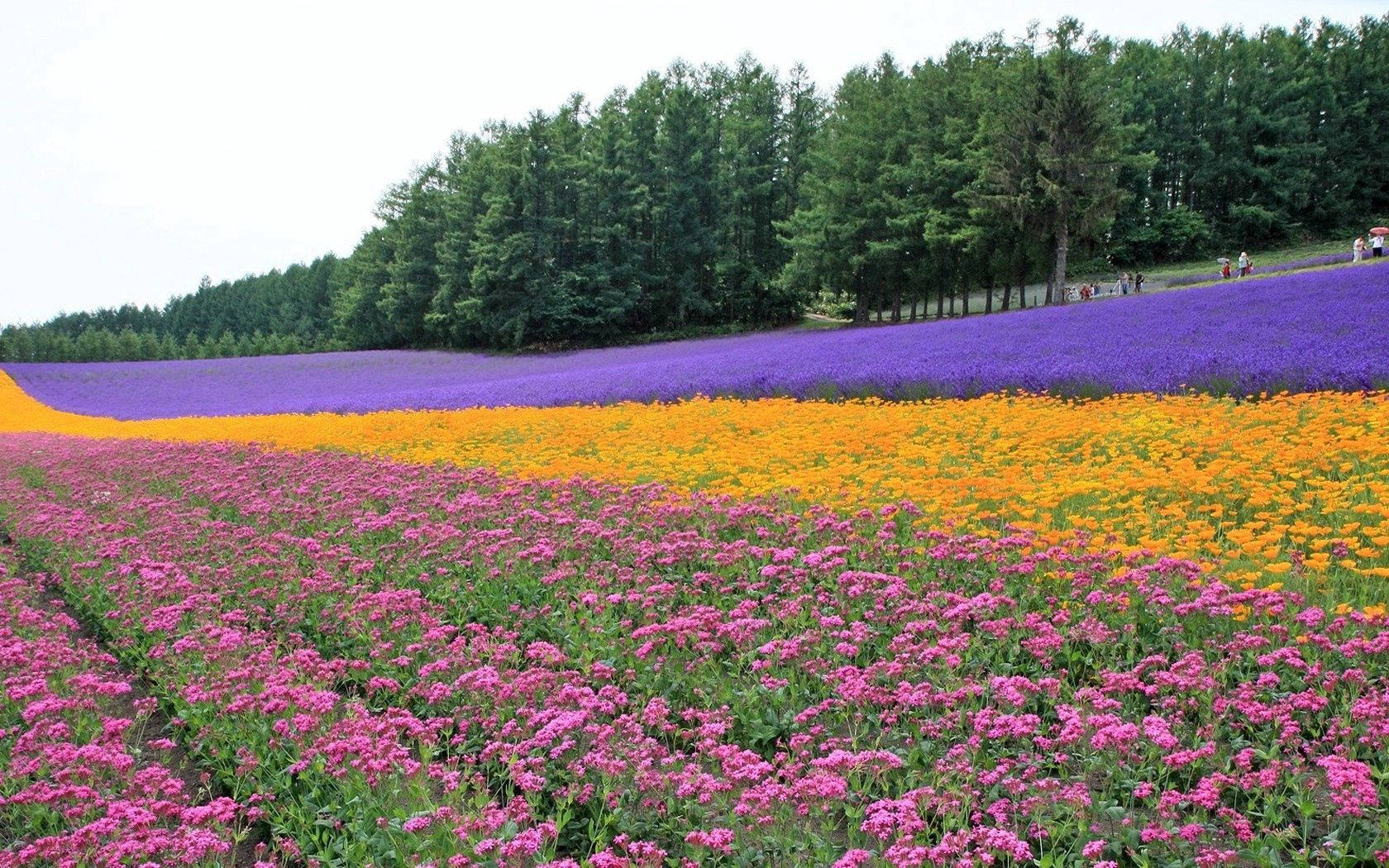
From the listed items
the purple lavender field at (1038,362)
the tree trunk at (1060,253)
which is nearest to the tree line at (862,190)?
the tree trunk at (1060,253)

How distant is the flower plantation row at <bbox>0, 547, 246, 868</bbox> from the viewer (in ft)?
11.7

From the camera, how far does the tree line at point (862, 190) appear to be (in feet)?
127

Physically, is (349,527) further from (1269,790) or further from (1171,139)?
(1171,139)

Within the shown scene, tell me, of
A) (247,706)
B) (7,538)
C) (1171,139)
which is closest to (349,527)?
(247,706)

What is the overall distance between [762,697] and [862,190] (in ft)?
131

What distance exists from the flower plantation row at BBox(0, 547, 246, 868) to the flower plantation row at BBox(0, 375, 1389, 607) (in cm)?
461

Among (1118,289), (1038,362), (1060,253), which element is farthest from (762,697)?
(1118,289)

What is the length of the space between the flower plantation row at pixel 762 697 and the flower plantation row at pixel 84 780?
302 millimetres

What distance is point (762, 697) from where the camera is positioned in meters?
4.73

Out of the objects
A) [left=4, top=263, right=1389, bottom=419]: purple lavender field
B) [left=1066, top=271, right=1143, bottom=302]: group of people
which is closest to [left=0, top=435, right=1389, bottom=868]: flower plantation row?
[left=4, top=263, right=1389, bottom=419]: purple lavender field

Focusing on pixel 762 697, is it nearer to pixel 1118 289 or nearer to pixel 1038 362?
pixel 1038 362

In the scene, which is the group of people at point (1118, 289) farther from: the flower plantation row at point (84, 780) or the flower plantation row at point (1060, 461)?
the flower plantation row at point (84, 780)

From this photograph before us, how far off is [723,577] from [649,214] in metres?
46.1

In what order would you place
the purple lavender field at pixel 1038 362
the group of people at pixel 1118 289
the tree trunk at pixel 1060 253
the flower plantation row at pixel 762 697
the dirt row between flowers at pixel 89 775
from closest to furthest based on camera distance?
the flower plantation row at pixel 762 697, the dirt row between flowers at pixel 89 775, the purple lavender field at pixel 1038 362, the tree trunk at pixel 1060 253, the group of people at pixel 1118 289
